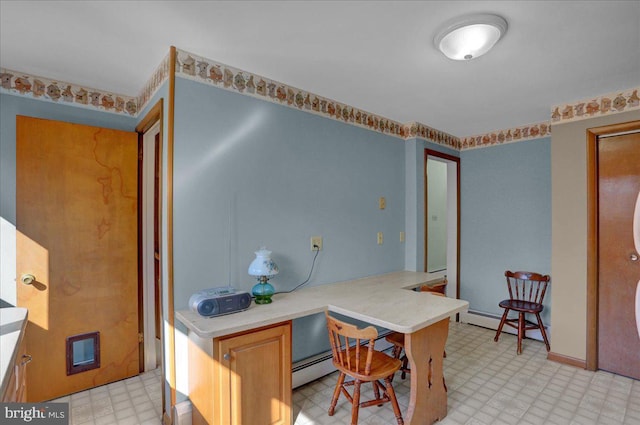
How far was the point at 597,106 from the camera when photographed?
2.64m

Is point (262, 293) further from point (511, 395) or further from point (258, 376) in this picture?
point (511, 395)

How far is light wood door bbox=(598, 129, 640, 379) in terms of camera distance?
2516 millimetres

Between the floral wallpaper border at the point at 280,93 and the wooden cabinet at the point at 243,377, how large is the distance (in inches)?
61.2

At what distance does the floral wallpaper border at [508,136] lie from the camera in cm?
334

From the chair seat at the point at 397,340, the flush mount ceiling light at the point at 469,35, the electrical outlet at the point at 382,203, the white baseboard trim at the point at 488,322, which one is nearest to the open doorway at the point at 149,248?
the chair seat at the point at 397,340

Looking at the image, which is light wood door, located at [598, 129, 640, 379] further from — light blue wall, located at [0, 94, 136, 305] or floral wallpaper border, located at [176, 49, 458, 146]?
light blue wall, located at [0, 94, 136, 305]

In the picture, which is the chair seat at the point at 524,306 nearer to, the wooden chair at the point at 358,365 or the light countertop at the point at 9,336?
the wooden chair at the point at 358,365

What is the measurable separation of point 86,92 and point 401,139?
2816 millimetres

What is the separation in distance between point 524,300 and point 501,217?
92cm

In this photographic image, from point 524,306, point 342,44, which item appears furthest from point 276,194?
point 524,306

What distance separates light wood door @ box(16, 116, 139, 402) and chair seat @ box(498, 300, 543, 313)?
3.41 m

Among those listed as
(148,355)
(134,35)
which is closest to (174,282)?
(148,355)

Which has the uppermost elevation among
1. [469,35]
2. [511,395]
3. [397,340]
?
[469,35]

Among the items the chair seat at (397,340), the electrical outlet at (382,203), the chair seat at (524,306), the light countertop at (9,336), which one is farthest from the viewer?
the electrical outlet at (382,203)
